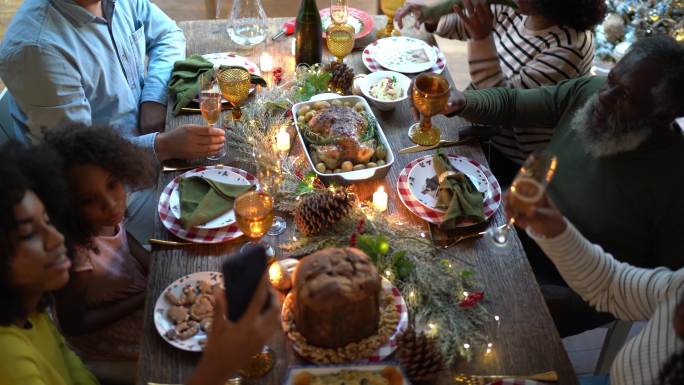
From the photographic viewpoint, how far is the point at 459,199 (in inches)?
62.5

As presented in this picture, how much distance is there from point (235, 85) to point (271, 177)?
384 mm

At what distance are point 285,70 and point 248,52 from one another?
7.5 inches

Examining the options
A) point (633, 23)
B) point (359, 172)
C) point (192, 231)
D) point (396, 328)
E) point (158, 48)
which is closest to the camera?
point (396, 328)

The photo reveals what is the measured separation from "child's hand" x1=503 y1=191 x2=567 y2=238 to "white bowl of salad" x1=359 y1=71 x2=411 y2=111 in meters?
0.69

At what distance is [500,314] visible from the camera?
139cm

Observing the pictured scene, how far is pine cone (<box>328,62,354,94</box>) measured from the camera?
201 cm

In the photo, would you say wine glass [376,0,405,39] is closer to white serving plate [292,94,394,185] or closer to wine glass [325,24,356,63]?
wine glass [325,24,356,63]

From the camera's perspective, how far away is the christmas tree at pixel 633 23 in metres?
3.16

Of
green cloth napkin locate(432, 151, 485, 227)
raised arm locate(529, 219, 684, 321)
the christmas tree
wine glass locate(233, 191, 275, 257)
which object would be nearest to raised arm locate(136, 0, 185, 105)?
wine glass locate(233, 191, 275, 257)

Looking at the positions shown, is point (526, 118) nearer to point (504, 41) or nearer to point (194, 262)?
point (504, 41)

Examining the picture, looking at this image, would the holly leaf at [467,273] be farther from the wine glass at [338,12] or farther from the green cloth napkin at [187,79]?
the wine glass at [338,12]

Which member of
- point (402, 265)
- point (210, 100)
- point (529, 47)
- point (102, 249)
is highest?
point (529, 47)

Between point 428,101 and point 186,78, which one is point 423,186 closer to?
point 428,101

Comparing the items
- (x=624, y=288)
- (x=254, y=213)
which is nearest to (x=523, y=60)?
(x=624, y=288)
